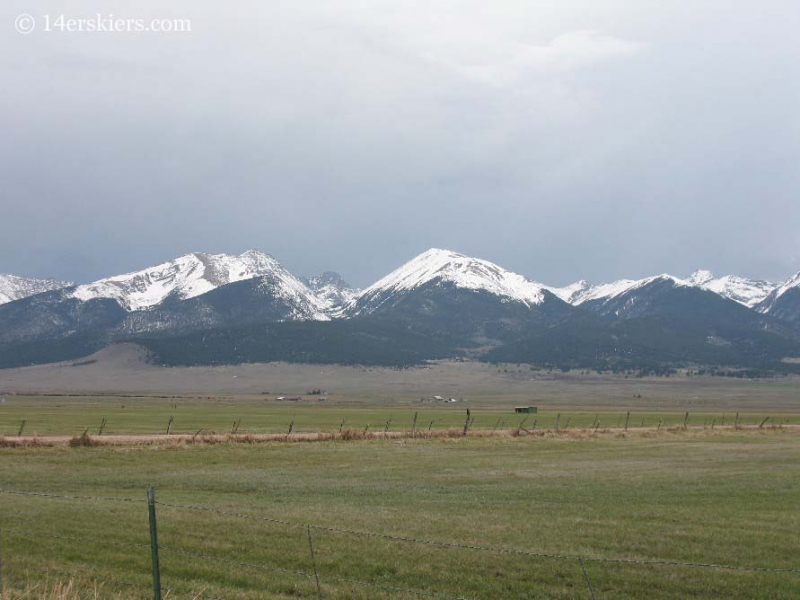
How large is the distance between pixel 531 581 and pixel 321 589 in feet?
12.3

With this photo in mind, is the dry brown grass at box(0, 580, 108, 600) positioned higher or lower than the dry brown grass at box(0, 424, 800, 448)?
higher

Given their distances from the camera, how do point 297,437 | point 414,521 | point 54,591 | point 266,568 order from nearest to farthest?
point 54,591, point 266,568, point 414,521, point 297,437

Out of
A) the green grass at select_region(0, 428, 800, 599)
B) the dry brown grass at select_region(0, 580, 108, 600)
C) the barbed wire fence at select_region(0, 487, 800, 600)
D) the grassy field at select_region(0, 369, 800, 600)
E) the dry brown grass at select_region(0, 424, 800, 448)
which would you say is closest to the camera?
the dry brown grass at select_region(0, 580, 108, 600)

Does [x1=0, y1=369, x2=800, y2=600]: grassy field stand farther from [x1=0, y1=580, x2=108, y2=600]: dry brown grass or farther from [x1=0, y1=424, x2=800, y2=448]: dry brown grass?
[x1=0, y1=424, x2=800, y2=448]: dry brown grass

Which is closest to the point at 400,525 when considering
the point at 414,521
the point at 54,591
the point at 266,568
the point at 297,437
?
the point at 414,521

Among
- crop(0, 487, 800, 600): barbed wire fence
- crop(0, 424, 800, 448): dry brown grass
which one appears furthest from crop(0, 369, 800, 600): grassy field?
crop(0, 424, 800, 448): dry brown grass

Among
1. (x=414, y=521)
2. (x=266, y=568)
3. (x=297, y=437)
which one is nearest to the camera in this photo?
(x=266, y=568)

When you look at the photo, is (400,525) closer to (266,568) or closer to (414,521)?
(414,521)

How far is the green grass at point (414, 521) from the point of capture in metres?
14.3

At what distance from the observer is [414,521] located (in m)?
20.1

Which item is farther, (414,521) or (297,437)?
(297,437)

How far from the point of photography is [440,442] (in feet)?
163

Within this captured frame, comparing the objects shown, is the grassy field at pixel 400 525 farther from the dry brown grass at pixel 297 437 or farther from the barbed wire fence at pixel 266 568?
the dry brown grass at pixel 297 437

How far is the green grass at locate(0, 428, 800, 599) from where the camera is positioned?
1427 centimetres
